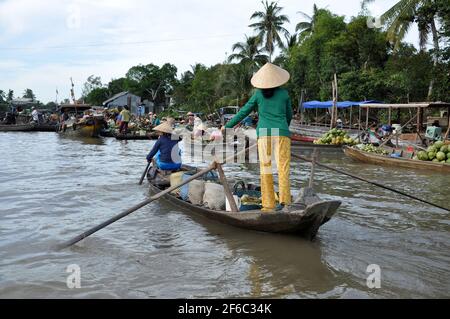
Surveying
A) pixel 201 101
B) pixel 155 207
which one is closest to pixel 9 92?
pixel 201 101

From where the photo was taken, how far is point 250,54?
36000 mm

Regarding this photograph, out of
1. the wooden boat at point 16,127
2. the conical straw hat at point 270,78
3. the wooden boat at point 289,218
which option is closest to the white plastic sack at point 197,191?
the wooden boat at point 289,218

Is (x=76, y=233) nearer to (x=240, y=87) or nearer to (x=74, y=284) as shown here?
(x=74, y=284)

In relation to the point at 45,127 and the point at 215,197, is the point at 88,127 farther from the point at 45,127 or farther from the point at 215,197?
the point at 215,197

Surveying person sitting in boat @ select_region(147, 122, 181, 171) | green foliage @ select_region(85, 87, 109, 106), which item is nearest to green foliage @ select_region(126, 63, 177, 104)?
green foliage @ select_region(85, 87, 109, 106)

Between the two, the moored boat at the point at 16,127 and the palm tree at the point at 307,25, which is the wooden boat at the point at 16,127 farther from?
the palm tree at the point at 307,25

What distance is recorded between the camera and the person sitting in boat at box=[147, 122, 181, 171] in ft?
26.1

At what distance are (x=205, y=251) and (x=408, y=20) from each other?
17735 mm

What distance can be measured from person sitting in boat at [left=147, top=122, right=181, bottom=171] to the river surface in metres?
0.80

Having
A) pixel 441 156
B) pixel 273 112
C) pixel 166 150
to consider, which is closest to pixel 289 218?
pixel 273 112

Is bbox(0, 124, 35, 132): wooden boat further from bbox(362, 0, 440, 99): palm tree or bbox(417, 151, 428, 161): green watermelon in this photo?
bbox(417, 151, 428, 161): green watermelon

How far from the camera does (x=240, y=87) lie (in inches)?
1367

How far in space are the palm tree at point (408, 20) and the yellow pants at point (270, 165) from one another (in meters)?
15.6

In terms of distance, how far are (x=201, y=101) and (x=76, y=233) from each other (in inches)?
1476
